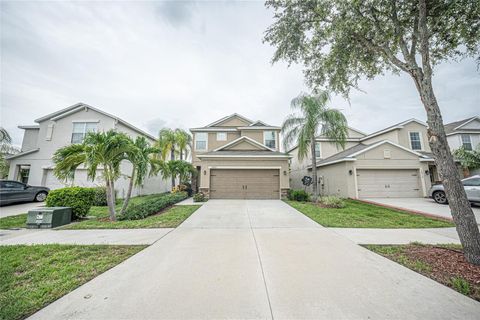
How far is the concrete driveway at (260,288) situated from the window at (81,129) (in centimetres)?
1457

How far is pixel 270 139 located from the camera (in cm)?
1738

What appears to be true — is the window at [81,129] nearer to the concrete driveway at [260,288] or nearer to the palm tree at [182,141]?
the palm tree at [182,141]

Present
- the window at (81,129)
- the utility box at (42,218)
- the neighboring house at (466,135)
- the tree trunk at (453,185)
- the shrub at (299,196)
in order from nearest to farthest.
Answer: the tree trunk at (453,185), the utility box at (42,218), the shrub at (299,196), the window at (81,129), the neighboring house at (466,135)

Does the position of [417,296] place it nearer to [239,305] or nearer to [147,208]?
[239,305]

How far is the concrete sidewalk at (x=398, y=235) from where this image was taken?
458 centimetres

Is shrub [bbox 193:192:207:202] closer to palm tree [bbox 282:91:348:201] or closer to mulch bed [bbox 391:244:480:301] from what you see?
palm tree [bbox 282:91:348:201]

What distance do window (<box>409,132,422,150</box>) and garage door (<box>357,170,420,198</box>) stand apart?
481 cm

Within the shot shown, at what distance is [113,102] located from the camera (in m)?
17.6

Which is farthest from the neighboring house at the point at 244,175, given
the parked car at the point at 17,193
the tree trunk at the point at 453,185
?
the parked car at the point at 17,193

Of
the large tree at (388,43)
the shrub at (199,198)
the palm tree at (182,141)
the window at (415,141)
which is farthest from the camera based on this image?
the palm tree at (182,141)

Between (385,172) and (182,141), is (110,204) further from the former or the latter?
(385,172)

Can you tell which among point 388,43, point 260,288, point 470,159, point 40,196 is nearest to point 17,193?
point 40,196

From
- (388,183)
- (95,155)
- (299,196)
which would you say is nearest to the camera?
(95,155)

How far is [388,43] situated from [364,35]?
2.72 ft
